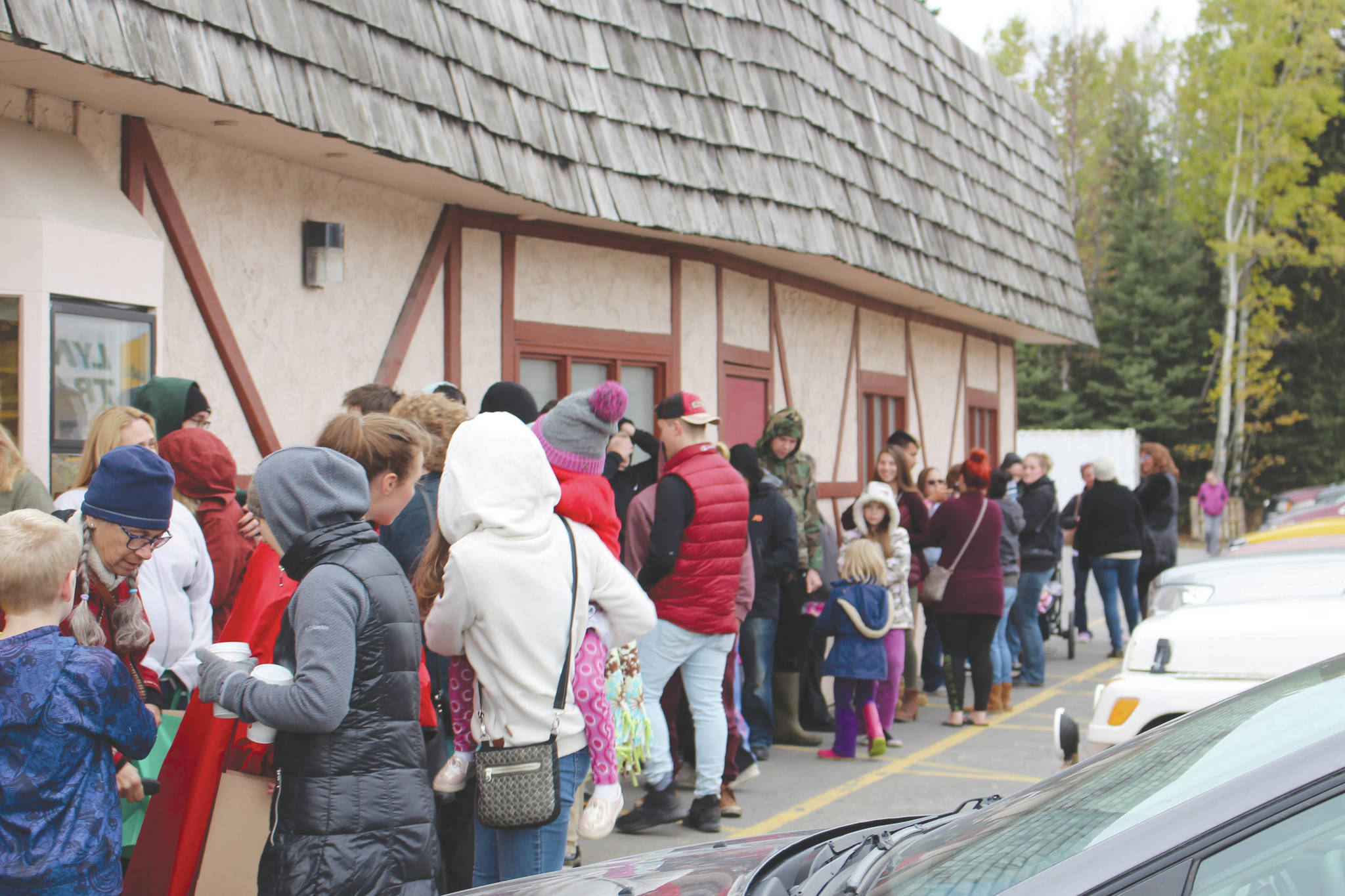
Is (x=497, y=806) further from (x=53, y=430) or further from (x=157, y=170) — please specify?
(x=157, y=170)

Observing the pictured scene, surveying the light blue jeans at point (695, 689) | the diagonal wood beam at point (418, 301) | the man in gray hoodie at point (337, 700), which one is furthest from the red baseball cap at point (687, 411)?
the man in gray hoodie at point (337, 700)

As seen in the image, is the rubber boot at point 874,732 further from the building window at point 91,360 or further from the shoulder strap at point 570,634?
the building window at point 91,360

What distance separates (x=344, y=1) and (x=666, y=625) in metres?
3.29

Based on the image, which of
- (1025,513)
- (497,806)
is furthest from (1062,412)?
(497,806)

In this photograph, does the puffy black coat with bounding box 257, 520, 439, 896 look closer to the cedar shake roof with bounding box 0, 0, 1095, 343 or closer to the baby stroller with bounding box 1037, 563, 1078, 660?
the cedar shake roof with bounding box 0, 0, 1095, 343

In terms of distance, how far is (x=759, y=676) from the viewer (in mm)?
7391

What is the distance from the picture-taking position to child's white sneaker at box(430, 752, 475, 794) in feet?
12.1

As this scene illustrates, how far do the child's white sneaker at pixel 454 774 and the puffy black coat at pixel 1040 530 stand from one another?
742cm

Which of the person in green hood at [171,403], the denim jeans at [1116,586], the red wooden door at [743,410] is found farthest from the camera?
the denim jeans at [1116,586]

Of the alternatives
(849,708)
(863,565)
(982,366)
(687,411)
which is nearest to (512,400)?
(687,411)

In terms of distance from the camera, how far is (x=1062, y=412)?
1515 inches

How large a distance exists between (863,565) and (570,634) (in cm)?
416

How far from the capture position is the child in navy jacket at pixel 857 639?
7.38 meters

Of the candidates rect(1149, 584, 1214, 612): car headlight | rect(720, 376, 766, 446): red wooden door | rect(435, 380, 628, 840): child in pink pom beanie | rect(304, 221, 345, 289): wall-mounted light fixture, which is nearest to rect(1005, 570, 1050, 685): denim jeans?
rect(720, 376, 766, 446): red wooden door
